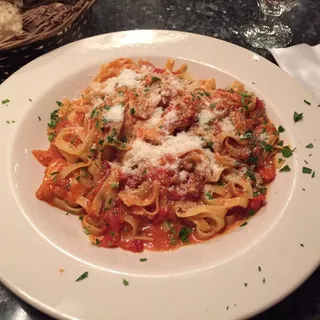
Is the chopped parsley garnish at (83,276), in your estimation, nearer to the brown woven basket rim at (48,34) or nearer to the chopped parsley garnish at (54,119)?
the chopped parsley garnish at (54,119)

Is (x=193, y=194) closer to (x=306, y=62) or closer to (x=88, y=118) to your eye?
(x=88, y=118)

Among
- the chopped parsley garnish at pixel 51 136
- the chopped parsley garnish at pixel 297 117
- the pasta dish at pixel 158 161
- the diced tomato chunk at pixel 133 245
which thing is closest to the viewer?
the diced tomato chunk at pixel 133 245

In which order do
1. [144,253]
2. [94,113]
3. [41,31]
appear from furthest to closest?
[41,31], [94,113], [144,253]

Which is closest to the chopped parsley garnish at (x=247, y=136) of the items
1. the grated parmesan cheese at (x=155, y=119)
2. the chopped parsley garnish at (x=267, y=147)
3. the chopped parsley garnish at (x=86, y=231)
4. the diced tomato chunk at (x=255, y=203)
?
the chopped parsley garnish at (x=267, y=147)

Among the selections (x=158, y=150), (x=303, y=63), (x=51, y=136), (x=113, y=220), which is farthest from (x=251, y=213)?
(x=303, y=63)

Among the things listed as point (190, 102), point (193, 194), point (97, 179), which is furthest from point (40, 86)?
point (193, 194)

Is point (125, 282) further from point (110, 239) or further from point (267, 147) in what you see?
point (267, 147)
